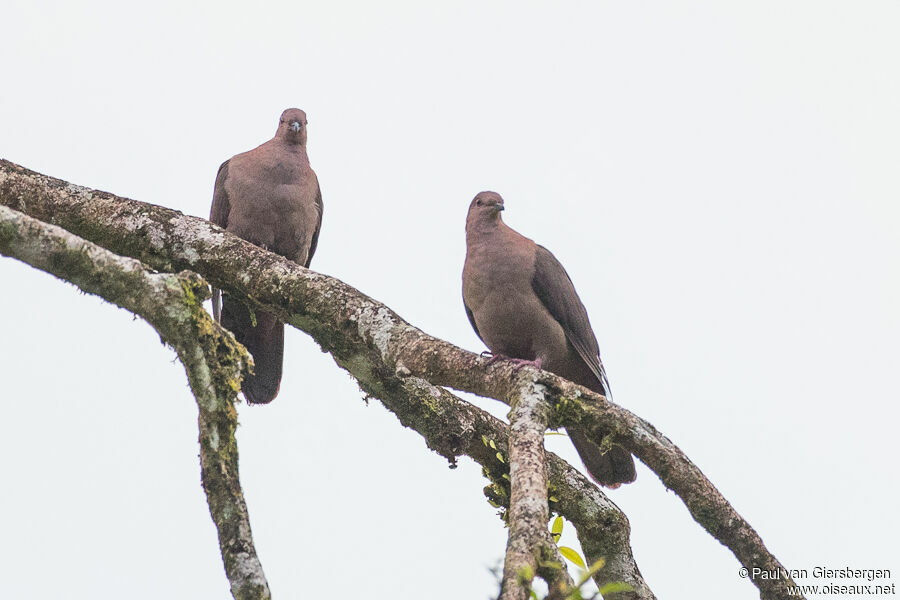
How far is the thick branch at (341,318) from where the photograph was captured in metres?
3.57

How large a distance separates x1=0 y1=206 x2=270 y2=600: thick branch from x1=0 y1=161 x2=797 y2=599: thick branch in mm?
754

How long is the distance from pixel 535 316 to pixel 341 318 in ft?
7.52

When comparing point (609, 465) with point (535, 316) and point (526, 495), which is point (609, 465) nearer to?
point (535, 316)

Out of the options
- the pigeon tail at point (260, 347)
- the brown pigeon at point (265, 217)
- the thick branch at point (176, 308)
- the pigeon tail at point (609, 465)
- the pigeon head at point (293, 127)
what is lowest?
the thick branch at point (176, 308)

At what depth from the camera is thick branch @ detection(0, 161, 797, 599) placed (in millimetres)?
3568

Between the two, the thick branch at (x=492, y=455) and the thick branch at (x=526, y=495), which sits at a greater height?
the thick branch at (x=492, y=455)

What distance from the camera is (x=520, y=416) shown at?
347 cm

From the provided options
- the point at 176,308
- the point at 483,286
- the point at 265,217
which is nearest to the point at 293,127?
the point at 265,217

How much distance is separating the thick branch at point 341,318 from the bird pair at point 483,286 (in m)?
1.65

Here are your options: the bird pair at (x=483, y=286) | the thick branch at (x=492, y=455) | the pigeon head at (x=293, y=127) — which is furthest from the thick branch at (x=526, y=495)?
the pigeon head at (x=293, y=127)

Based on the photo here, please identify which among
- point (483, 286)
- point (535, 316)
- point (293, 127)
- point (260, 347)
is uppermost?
point (293, 127)

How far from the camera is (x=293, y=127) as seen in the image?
718cm

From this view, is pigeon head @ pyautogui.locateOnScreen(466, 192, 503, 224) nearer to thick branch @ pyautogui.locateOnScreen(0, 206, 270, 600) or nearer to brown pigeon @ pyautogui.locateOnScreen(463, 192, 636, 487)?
brown pigeon @ pyautogui.locateOnScreen(463, 192, 636, 487)

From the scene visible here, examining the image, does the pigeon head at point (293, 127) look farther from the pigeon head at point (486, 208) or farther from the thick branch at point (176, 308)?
the thick branch at point (176, 308)
